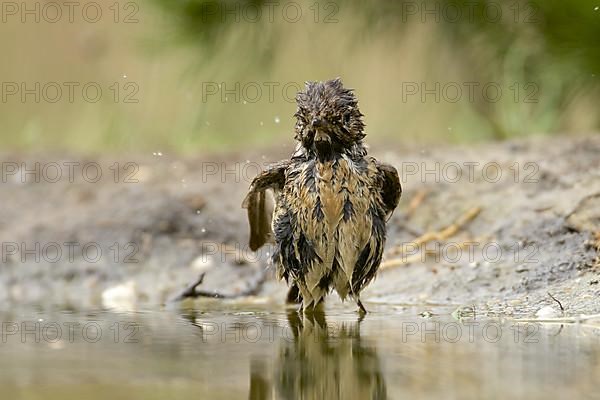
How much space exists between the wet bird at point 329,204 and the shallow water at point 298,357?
25 centimetres

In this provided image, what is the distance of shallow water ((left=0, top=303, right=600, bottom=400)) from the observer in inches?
138

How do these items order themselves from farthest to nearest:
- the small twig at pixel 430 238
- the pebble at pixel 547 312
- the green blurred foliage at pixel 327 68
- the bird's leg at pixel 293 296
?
the green blurred foliage at pixel 327 68 → the small twig at pixel 430 238 → the bird's leg at pixel 293 296 → the pebble at pixel 547 312

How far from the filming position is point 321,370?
3.89m

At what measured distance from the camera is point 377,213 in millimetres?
5680

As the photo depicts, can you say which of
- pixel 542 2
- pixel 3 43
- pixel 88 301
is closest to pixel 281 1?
pixel 542 2

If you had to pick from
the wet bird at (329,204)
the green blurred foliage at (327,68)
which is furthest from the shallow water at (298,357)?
the green blurred foliage at (327,68)

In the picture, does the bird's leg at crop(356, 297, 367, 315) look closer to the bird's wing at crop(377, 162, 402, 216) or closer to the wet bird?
the wet bird

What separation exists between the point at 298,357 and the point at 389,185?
6.33ft

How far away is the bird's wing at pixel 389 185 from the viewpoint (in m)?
5.87

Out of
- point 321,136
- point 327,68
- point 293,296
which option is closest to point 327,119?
point 321,136

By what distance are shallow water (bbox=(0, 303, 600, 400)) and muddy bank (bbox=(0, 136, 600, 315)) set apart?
33.0 inches

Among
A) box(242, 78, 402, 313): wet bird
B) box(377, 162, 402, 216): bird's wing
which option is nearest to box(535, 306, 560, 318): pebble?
box(242, 78, 402, 313): wet bird

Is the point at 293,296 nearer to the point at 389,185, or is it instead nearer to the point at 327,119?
the point at 389,185

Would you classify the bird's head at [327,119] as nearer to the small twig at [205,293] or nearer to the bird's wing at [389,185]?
the bird's wing at [389,185]
